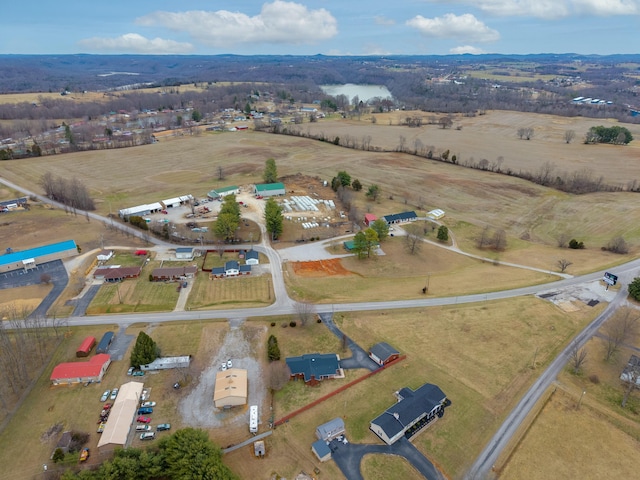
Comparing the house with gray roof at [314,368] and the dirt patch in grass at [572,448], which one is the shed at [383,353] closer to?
the house with gray roof at [314,368]

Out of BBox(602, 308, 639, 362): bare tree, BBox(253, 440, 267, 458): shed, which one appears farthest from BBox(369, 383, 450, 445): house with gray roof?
BBox(602, 308, 639, 362): bare tree

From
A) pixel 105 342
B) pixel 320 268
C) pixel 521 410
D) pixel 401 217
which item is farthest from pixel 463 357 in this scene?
pixel 401 217

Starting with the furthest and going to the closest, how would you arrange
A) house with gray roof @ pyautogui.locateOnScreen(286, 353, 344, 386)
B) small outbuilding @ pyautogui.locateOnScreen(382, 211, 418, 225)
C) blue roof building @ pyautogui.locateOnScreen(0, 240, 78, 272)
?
small outbuilding @ pyautogui.locateOnScreen(382, 211, 418, 225) < blue roof building @ pyautogui.locateOnScreen(0, 240, 78, 272) < house with gray roof @ pyautogui.locateOnScreen(286, 353, 344, 386)

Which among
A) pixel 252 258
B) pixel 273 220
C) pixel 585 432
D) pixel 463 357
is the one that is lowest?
pixel 585 432

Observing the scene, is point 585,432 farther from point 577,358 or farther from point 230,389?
point 230,389

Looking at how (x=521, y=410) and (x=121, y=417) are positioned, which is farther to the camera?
(x=521, y=410)

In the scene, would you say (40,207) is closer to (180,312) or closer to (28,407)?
(180,312)

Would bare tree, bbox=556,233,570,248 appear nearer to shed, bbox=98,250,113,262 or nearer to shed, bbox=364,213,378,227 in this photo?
shed, bbox=364,213,378,227

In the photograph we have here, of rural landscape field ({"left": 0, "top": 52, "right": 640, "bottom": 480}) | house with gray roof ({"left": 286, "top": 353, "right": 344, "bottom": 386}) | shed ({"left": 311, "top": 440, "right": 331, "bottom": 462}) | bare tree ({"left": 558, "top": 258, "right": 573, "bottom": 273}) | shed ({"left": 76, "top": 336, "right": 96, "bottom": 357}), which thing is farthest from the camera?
bare tree ({"left": 558, "top": 258, "right": 573, "bottom": 273})
